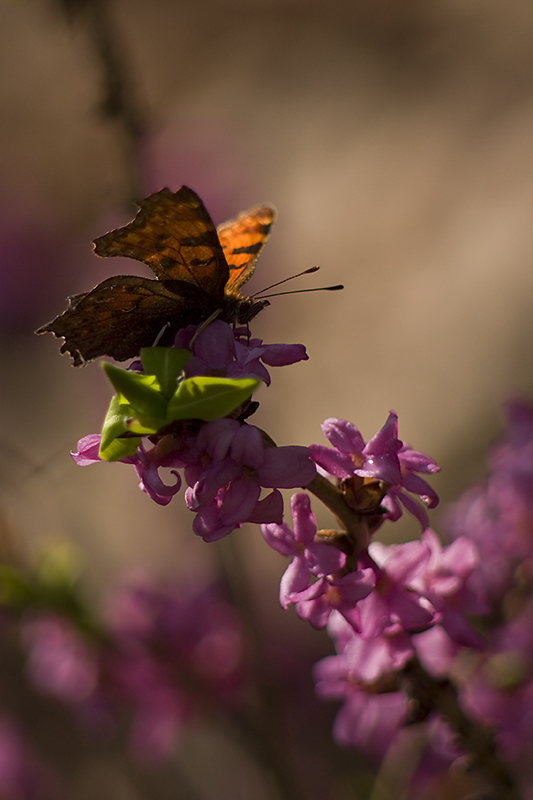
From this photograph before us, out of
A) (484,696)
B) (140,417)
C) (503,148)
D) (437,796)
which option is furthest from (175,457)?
(503,148)

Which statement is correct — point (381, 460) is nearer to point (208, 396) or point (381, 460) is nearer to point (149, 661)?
point (208, 396)

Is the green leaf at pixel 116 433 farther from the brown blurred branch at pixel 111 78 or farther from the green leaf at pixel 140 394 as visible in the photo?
the brown blurred branch at pixel 111 78

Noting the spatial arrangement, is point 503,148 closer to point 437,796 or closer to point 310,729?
point 310,729

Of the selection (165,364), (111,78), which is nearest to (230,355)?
(165,364)

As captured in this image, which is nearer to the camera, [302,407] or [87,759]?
[87,759]

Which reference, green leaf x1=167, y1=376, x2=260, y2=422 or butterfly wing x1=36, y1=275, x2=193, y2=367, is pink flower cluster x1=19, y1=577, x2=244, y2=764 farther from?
green leaf x1=167, y1=376, x2=260, y2=422

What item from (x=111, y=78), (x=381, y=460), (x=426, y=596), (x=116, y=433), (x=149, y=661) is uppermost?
(x=111, y=78)

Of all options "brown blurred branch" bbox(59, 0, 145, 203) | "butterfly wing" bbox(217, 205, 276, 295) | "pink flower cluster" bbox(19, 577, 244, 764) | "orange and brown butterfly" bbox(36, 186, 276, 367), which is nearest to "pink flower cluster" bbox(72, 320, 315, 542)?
"orange and brown butterfly" bbox(36, 186, 276, 367)

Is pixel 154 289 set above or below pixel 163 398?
above
